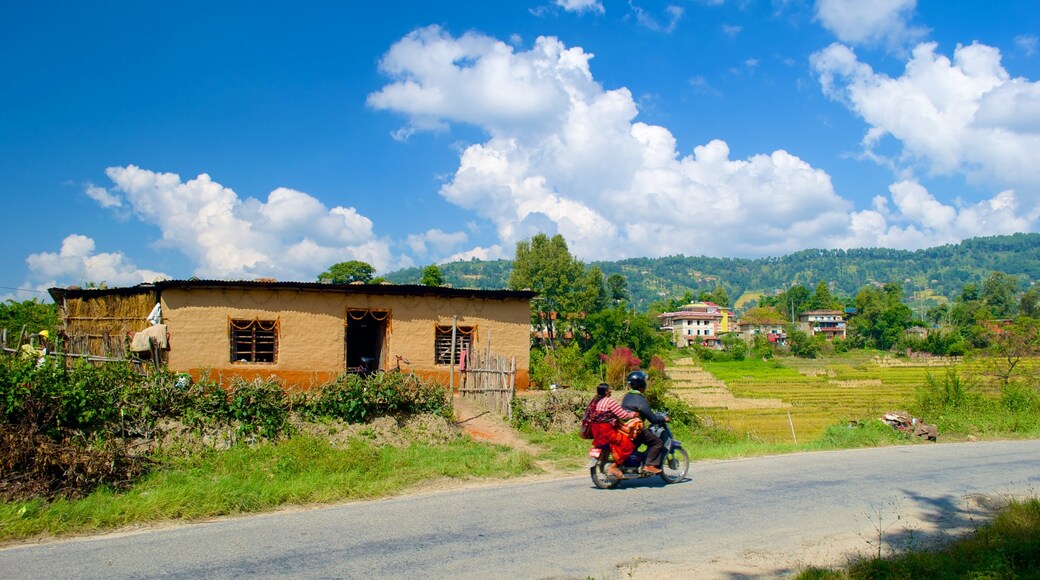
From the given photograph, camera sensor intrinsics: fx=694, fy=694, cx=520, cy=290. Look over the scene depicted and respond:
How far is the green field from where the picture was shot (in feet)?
102

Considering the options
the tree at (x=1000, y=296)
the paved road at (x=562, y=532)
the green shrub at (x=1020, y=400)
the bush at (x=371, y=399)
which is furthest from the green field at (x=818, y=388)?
the tree at (x=1000, y=296)

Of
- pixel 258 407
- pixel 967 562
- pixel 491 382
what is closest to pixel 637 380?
pixel 967 562

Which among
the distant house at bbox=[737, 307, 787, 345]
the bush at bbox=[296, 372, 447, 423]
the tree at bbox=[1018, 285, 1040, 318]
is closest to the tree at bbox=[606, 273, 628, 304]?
the distant house at bbox=[737, 307, 787, 345]

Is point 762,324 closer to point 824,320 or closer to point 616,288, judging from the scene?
point 824,320

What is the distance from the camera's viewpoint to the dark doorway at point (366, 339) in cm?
2003

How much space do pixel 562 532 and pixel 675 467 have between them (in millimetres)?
3427

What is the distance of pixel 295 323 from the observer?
19.1 m

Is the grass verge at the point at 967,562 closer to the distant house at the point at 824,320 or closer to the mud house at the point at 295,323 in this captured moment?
the mud house at the point at 295,323

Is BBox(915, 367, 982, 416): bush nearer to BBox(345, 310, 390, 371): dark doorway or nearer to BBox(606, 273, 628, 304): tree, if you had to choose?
BBox(345, 310, 390, 371): dark doorway

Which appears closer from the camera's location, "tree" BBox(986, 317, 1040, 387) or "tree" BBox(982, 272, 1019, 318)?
"tree" BBox(986, 317, 1040, 387)

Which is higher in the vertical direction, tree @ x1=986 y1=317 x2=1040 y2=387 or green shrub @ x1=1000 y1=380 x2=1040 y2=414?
tree @ x1=986 y1=317 x2=1040 y2=387

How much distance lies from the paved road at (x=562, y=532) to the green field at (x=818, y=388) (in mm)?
11316

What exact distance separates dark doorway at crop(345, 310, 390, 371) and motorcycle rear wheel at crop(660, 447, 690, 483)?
11.1m

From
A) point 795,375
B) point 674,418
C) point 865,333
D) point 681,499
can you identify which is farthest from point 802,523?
point 865,333
